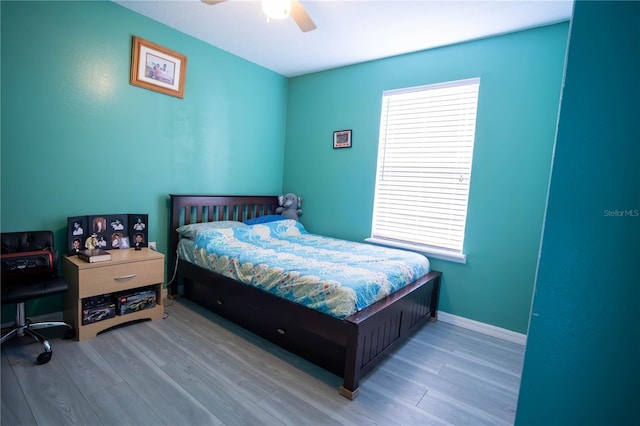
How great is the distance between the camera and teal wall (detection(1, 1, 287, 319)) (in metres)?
2.15

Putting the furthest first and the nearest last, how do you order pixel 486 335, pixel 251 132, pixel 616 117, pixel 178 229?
pixel 251 132, pixel 178 229, pixel 486 335, pixel 616 117

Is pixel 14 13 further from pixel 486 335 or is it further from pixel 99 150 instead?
pixel 486 335

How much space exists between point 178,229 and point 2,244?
3.95ft

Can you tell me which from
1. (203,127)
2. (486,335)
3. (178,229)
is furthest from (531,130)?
(178,229)

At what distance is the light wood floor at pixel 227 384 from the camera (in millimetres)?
1562

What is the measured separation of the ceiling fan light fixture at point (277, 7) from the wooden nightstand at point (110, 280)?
2026 millimetres

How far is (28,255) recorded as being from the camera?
197 centimetres

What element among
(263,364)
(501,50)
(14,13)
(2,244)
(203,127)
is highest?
(501,50)

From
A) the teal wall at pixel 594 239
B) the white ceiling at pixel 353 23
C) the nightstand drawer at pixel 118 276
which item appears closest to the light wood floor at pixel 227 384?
the nightstand drawer at pixel 118 276

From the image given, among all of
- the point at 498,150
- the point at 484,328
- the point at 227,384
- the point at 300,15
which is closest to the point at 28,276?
the point at 227,384

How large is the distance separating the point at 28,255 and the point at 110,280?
494mm

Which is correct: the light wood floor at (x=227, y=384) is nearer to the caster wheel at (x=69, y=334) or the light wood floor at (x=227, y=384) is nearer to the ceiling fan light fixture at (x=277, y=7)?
the caster wheel at (x=69, y=334)

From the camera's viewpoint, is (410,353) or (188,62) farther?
(188,62)

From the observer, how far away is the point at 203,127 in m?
3.21
